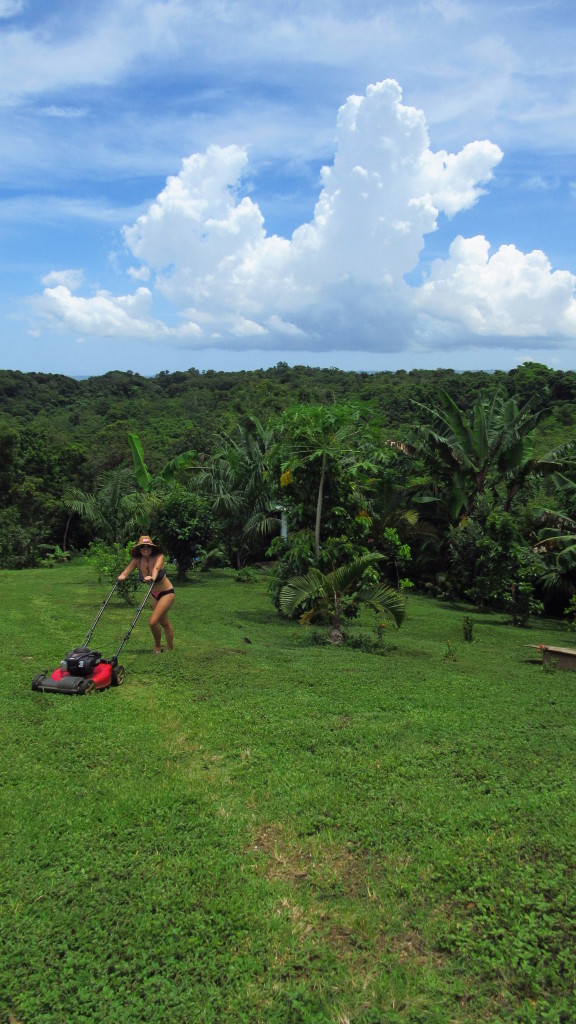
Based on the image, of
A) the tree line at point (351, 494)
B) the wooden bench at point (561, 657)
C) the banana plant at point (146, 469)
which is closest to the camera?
the wooden bench at point (561, 657)

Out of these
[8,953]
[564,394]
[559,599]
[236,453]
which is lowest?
[559,599]

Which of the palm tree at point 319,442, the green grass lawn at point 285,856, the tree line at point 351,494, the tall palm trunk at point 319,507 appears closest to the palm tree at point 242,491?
the tree line at point 351,494

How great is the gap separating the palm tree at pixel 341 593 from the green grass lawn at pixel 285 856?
2.76m

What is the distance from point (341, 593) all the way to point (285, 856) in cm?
665

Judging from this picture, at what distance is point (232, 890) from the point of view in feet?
11.5

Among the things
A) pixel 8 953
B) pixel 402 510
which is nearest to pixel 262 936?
pixel 8 953

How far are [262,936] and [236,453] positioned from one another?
20004 mm

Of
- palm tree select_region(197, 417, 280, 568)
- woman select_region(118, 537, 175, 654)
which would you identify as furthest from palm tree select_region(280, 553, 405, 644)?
palm tree select_region(197, 417, 280, 568)

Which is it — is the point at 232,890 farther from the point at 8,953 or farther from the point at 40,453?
the point at 40,453

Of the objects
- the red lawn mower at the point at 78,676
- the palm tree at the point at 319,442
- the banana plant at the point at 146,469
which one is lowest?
the red lawn mower at the point at 78,676

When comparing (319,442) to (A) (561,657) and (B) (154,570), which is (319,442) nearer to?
(B) (154,570)

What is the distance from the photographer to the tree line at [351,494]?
12.4 metres

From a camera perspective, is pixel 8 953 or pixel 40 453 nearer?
pixel 8 953

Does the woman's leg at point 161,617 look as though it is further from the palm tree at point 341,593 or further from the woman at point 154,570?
the palm tree at point 341,593
